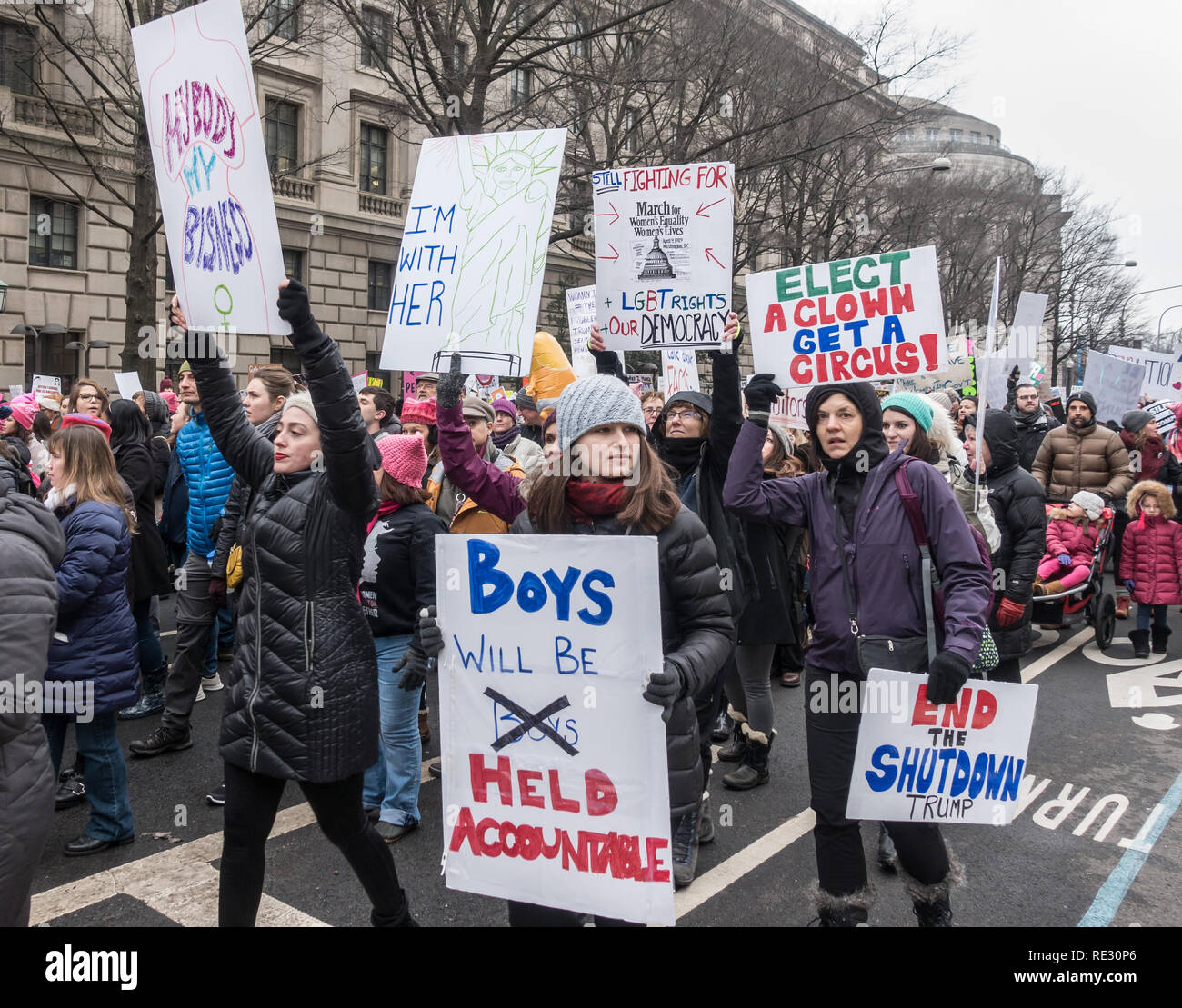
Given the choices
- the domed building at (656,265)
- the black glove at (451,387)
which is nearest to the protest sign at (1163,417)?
the domed building at (656,265)

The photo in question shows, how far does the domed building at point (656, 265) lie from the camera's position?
5.12 m

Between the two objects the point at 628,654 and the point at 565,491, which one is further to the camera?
the point at 565,491

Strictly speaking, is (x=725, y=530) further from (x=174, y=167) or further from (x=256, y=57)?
(x=256, y=57)

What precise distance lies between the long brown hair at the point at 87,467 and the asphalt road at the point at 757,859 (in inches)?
57.6

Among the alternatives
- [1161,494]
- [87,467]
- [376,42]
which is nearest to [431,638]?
[87,467]

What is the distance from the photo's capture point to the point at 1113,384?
12.1 m

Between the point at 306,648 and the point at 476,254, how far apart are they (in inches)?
73.5

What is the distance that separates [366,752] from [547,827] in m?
0.75

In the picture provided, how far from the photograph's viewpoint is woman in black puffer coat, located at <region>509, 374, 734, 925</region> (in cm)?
279

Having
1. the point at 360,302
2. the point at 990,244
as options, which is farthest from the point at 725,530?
the point at 990,244

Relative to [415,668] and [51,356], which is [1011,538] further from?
[51,356]

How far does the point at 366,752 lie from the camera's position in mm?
3148

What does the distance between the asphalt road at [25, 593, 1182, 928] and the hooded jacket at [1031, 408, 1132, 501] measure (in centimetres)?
410

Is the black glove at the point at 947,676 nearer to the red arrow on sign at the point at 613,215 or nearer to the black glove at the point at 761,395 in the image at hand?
the black glove at the point at 761,395
